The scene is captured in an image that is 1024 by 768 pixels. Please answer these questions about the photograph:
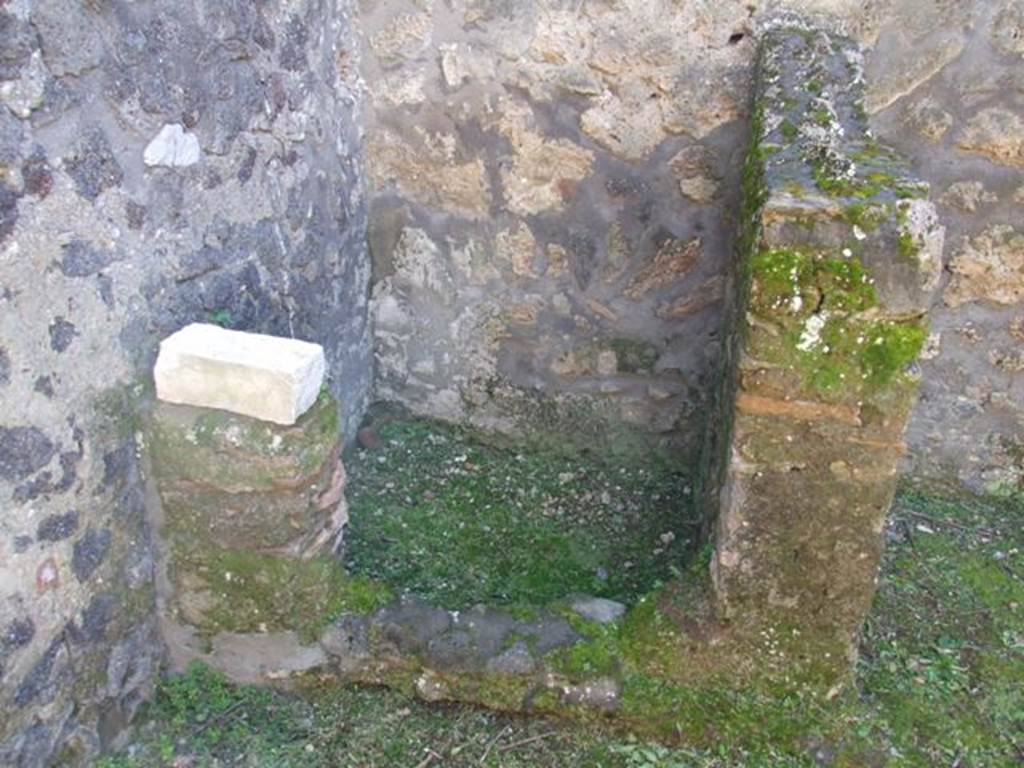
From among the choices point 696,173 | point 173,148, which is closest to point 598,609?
point 696,173

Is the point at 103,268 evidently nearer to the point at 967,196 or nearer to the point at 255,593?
the point at 255,593

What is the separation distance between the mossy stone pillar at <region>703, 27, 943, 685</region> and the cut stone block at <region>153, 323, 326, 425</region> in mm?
1162

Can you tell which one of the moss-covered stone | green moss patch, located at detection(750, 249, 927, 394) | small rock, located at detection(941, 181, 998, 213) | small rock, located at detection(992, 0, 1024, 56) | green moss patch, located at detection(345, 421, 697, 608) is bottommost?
green moss patch, located at detection(345, 421, 697, 608)

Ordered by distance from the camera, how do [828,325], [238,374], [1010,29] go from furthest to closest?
[1010,29], [238,374], [828,325]

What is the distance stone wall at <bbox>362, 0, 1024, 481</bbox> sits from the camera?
350 cm

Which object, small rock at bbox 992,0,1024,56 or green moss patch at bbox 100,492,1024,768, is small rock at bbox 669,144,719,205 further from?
green moss patch at bbox 100,492,1024,768

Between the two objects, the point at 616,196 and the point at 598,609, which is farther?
the point at 616,196

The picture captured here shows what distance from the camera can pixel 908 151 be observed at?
3633mm

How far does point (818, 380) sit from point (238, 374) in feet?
4.90

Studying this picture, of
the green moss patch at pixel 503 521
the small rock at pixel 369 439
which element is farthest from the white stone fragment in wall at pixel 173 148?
the small rock at pixel 369 439

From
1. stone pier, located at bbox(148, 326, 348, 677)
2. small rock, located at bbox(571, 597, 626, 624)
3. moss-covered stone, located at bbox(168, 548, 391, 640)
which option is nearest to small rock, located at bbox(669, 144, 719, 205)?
small rock, located at bbox(571, 597, 626, 624)

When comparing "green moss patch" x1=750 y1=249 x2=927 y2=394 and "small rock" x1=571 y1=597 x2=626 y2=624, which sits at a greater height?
"green moss patch" x1=750 y1=249 x2=927 y2=394

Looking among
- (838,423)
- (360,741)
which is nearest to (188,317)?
(360,741)

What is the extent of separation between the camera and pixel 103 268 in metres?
2.47
